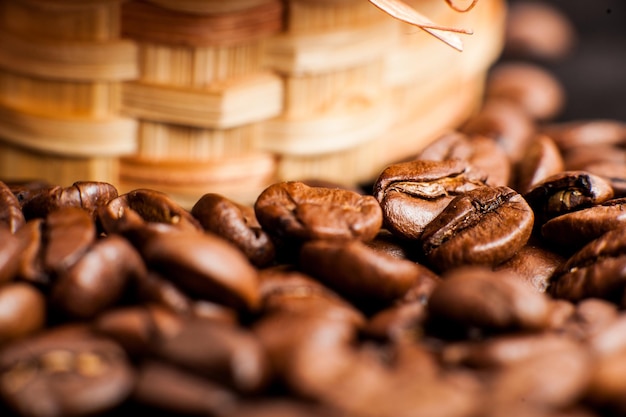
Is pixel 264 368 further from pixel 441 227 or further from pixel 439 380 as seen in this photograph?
pixel 441 227

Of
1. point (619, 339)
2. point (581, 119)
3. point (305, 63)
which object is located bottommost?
point (581, 119)

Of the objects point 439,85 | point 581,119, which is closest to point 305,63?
point 439,85

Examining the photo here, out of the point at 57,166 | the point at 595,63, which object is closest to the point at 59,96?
the point at 57,166

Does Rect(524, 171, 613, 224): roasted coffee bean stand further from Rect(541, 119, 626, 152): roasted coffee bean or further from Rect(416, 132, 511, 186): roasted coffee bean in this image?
Rect(541, 119, 626, 152): roasted coffee bean

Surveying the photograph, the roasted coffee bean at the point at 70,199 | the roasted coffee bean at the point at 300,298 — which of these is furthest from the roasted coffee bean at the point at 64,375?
the roasted coffee bean at the point at 70,199

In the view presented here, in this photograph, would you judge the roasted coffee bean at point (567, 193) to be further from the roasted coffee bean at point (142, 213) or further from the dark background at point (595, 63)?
the dark background at point (595, 63)

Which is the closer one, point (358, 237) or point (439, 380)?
point (439, 380)
